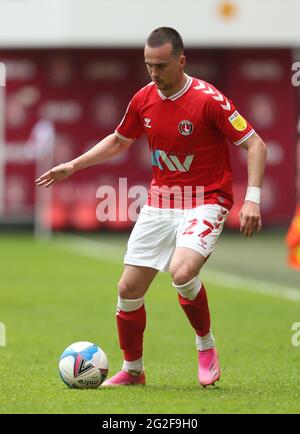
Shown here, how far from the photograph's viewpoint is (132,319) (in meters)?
7.91

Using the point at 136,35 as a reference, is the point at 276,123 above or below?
below

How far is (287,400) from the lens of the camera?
280 inches

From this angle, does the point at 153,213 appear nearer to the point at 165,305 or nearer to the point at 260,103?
the point at 165,305

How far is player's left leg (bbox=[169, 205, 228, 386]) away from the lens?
7.56 meters

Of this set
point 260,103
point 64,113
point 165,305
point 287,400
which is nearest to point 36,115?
point 64,113

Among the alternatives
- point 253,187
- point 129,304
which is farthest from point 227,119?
point 129,304

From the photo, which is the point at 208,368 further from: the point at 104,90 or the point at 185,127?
the point at 104,90

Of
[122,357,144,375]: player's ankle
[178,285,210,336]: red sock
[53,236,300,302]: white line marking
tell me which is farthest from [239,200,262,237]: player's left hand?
[53,236,300,302]: white line marking

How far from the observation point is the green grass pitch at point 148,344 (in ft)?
23.2

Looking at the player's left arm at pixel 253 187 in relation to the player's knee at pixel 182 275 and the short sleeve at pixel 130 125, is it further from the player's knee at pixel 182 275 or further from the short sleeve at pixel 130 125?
the short sleeve at pixel 130 125

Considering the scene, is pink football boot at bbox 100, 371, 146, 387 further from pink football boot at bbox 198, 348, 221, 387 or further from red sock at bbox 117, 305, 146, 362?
pink football boot at bbox 198, 348, 221, 387
